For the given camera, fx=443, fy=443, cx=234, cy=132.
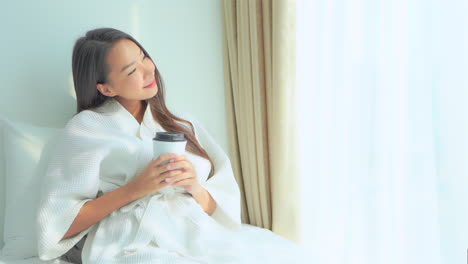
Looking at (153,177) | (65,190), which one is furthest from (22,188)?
(153,177)

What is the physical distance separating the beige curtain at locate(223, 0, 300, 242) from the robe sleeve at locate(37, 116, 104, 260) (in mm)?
703

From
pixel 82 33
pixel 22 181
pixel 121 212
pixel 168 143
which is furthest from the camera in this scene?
pixel 82 33

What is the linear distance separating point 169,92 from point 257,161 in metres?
0.48

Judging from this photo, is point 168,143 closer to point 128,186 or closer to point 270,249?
point 128,186

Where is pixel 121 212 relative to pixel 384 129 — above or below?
below

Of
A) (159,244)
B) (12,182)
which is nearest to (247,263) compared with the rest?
(159,244)

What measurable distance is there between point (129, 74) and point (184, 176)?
0.39m

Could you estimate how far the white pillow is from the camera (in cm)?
142

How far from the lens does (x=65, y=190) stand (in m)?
1.31

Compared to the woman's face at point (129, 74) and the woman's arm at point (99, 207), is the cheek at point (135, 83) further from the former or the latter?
the woman's arm at point (99, 207)

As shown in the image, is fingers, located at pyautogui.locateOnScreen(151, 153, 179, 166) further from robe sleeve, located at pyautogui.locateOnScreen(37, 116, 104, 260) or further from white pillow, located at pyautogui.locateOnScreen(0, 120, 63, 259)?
white pillow, located at pyautogui.locateOnScreen(0, 120, 63, 259)

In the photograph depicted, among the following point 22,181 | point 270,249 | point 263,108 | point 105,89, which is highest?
point 105,89

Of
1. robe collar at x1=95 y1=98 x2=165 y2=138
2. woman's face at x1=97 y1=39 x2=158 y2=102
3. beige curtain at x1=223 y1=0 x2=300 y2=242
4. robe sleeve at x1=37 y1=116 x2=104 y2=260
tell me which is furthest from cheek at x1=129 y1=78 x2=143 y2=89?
beige curtain at x1=223 y1=0 x2=300 y2=242

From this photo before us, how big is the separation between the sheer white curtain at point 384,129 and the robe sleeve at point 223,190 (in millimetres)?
306
